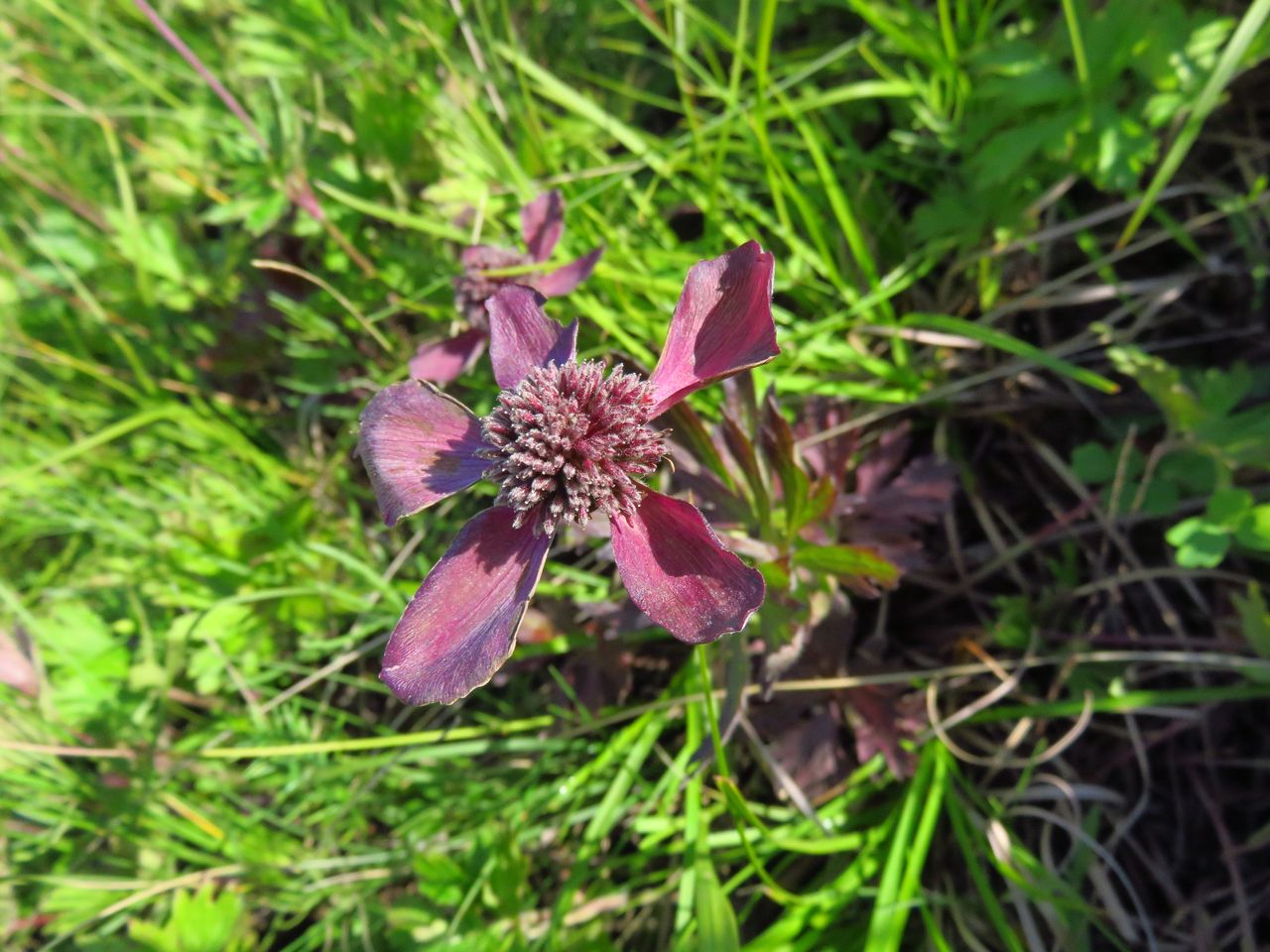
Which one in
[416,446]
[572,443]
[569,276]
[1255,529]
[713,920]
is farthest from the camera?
[569,276]

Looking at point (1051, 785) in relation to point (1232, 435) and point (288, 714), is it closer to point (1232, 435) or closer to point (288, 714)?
point (1232, 435)

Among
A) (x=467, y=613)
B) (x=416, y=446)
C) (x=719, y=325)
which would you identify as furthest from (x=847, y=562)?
(x=416, y=446)

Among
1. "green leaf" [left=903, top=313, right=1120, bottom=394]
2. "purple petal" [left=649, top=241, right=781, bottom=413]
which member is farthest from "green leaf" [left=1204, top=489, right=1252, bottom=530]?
"purple petal" [left=649, top=241, right=781, bottom=413]

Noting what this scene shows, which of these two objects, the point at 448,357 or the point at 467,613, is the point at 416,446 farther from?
the point at 448,357

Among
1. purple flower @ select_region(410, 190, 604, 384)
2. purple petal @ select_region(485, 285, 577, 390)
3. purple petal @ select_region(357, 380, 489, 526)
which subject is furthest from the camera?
purple flower @ select_region(410, 190, 604, 384)

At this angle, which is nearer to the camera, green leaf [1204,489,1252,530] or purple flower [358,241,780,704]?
purple flower [358,241,780,704]

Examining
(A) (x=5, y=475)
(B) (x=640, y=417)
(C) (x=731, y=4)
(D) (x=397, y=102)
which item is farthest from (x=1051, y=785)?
(A) (x=5, y=475)

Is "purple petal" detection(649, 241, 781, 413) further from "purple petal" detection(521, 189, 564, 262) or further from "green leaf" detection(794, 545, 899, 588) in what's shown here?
"purple petal" detection(521, 189, 564, 262)
